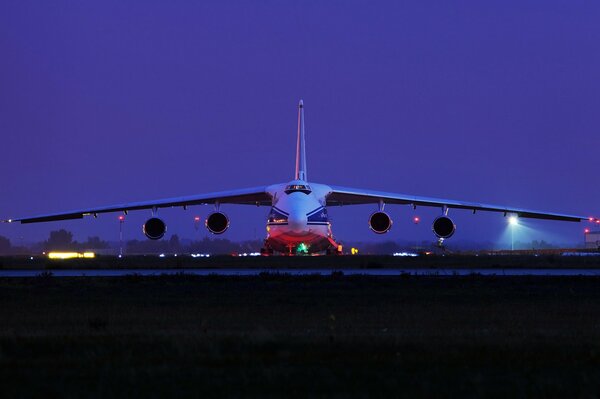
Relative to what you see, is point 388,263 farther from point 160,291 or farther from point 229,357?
point 229,357

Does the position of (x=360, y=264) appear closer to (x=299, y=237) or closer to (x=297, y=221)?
(x=297, y=221)

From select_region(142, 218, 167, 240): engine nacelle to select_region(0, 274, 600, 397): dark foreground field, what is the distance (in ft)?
69.0

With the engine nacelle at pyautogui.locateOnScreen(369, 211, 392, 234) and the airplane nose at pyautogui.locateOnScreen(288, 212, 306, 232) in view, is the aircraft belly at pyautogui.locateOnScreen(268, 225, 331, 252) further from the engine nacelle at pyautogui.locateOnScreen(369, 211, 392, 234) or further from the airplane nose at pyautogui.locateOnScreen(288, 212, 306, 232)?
the engine nacelle at pyautogui.locateOnScreen(369, 211, 392, 234)

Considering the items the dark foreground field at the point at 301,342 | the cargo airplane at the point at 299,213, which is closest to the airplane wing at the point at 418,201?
the cargo airplane at the point at 299,213

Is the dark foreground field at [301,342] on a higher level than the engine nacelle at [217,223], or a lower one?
lower

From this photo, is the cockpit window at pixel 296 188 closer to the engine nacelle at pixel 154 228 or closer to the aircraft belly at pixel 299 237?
the aircraft belly at pixel 299 237

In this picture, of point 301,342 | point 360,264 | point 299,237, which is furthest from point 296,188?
point 301,342

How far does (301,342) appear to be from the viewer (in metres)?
11.2

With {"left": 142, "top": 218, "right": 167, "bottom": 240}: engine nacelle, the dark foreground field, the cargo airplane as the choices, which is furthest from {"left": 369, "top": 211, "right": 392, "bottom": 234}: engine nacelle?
the dark foreground field

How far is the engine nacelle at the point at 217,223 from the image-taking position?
141ft

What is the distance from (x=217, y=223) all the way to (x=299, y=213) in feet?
13.8

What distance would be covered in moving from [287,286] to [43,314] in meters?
7.04

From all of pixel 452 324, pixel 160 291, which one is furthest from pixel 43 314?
pixel 452 324

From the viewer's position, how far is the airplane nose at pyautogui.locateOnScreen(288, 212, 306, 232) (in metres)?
A: 41.0
